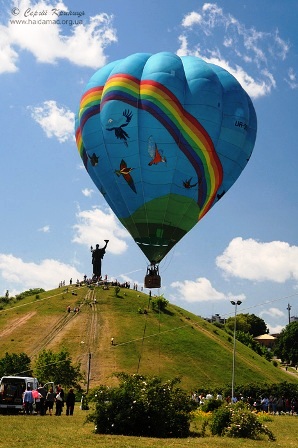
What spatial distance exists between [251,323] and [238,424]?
158809mm

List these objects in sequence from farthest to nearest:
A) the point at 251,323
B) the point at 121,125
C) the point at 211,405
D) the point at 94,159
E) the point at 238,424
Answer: the point at 251,323 → the point at 94,159 → the point at 121,125 → the point at 211,405 → the point at 238,424

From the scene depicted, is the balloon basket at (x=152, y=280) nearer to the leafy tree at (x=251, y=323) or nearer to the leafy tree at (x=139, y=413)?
the leafy tree at (x=139, y=413)

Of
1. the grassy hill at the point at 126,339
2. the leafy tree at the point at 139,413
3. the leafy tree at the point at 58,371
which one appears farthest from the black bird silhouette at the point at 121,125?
the grassy hill at the point at 126,339

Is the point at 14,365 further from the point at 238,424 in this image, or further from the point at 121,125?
the point at 238,424

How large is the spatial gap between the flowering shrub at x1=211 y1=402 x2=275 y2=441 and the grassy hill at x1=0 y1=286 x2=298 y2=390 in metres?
47.7

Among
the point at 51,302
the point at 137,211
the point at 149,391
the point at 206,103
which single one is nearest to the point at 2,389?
the point at 149,391

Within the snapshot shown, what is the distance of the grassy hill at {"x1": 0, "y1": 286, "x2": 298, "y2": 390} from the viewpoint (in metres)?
76.4

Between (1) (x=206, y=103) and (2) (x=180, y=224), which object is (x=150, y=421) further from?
(1) (x=206, y=103)

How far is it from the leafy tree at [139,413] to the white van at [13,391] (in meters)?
9.43

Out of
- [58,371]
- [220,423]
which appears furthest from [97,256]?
[220,423]

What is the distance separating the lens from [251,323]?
176000 mm

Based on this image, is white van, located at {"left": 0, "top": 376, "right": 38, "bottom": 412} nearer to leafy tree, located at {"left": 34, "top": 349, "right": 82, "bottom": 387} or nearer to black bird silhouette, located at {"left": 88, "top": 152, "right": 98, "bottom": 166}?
black bird silhouette, located at {"left": 88, "top": 152, "right": 98, "bottom": 166}

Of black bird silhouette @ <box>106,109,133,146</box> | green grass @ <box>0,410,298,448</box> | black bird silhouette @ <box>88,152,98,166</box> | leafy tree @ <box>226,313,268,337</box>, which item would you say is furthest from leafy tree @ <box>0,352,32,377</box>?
leafy tree @ <box>226,313,268,337</box>

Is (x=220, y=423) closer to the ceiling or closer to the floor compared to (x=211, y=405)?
closer to the floor
